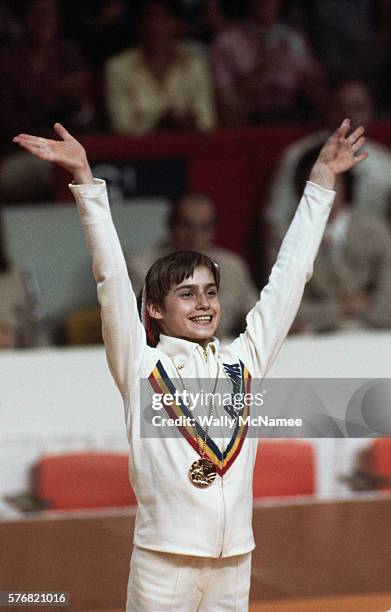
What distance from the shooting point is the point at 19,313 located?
448 cm

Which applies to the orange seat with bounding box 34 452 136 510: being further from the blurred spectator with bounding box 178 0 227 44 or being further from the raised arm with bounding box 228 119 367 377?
the blurred spectator with bounding box 178 0 227 44

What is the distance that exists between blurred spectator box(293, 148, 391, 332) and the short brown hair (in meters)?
2.07

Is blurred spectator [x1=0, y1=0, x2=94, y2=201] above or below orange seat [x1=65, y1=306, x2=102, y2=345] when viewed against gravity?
above

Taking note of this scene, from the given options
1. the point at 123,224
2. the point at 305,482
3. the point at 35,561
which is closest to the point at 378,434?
the point at 305,482

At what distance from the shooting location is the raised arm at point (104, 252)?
2256 mm

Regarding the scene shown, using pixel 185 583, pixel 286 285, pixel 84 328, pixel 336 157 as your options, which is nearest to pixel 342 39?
pixel 84 328

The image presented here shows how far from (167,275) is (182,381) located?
226 mm

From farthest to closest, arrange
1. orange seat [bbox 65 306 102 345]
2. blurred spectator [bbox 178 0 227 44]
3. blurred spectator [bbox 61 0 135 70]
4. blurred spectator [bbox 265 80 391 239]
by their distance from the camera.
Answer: blurred spectator [bbox 178 0 227 44], blurred spectator [bbox 61 0 135 70], blurred spectator [bbox 265 80 391 239], orange seat [bbox 65 306 102 345]

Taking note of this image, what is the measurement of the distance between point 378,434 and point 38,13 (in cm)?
314

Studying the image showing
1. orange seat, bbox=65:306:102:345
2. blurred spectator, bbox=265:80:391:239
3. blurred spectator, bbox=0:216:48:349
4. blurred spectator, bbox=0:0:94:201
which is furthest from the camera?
blurred spectator, bbox=0:0:94:201

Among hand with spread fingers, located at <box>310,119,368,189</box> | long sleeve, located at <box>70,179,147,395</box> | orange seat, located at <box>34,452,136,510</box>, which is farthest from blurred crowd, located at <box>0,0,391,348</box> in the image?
long sleeve, located at <box>70,179,147,395</box>

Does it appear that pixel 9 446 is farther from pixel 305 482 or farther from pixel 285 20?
pixel 285 20

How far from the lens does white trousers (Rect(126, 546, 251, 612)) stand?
2287mm

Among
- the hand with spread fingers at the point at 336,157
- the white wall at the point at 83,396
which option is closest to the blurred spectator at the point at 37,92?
the white wall at the point at 83,396
